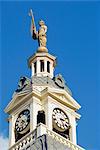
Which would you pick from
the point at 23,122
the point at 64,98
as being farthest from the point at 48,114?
the point at 64,98

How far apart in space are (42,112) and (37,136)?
258cm

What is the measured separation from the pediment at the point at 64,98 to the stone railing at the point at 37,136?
2613 millimetres

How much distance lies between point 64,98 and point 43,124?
11.2 ft

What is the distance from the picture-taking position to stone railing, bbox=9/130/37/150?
40.2m

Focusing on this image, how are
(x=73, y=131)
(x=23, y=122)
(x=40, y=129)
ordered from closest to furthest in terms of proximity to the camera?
(x=40, y=129) → (x=23, y=122) → (x=73, y=131)

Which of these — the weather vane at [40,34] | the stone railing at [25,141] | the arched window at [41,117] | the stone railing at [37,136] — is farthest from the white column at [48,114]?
the weather vane at [40,34]

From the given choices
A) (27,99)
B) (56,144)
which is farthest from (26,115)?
(56,144)

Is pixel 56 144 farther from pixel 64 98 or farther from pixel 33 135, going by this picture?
pixel 64 98

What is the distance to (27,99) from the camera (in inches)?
1684

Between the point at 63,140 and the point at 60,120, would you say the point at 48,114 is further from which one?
the point at 63,140

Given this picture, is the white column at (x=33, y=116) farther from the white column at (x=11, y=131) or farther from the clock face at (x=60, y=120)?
the white column at (x=11, y=131)

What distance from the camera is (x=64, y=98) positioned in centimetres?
4359

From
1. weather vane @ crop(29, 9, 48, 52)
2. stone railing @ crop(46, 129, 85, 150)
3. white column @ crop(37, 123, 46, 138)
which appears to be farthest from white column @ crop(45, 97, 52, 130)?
weather vane @ crop(29, 9, 48, 52)

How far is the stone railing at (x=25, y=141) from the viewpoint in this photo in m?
40.2
